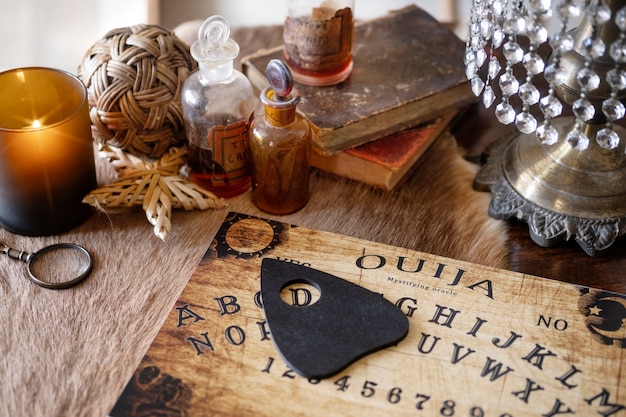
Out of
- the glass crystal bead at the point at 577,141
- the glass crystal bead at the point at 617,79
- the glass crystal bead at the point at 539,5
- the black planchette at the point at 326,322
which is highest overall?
the glass crystal bead at the point at 539,5

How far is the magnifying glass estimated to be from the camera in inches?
27.4

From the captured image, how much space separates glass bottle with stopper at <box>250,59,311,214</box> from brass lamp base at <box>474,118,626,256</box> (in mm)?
216

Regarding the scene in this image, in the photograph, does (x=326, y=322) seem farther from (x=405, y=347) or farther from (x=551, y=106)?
(x=551, y=106)

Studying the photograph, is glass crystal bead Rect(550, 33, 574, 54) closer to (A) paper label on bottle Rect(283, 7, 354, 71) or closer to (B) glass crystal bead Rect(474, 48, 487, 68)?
(B) glass crystal bead Rect(474, 48, 487, 68)

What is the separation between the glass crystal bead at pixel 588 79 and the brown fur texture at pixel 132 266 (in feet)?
0.64

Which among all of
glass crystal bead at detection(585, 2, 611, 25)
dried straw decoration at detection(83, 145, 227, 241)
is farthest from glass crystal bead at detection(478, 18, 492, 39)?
dried straw decoration at detection(83, 145, 227, 241)

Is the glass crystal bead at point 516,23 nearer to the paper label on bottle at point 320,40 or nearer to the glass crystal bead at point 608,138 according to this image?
the glass crystal bead at point 608,138

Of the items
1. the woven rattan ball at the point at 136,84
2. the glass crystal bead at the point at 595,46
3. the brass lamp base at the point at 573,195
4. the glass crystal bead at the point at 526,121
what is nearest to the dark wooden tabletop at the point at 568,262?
the brass lamp base at the point at 573,195

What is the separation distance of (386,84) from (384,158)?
10 cm

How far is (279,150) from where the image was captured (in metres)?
0.74

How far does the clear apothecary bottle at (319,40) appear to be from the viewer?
812mm

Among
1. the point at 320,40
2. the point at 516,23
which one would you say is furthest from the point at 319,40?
the point at 516,23

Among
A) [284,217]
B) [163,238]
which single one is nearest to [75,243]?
[163,238]

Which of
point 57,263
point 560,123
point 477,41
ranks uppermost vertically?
point 477,41
